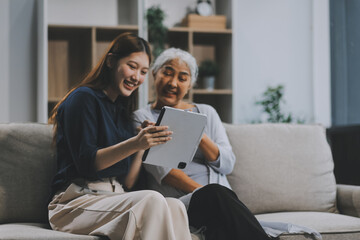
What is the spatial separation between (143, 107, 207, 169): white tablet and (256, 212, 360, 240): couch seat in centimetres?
51

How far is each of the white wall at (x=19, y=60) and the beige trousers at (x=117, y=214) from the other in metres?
2.15

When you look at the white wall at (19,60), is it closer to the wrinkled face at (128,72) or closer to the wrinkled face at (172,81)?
the wrinkled face at (172,81)

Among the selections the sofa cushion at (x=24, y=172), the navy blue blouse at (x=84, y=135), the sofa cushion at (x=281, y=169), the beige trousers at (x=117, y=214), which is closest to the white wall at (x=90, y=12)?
the sofa cushion at (x=281, y=169)

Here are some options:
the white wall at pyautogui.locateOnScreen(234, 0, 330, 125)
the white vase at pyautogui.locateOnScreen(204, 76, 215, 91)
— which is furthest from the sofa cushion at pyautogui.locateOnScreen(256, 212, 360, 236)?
the white wall at pyautogui.locateOnScreen(234, 0, 330, 125)

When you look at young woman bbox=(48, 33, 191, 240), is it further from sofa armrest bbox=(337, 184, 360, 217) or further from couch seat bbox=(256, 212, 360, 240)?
sofa armrest bbox=(337, 184, 360, 217)

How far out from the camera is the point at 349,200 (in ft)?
7.86

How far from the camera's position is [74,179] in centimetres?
186

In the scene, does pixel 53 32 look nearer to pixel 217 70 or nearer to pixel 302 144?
pixel 217 70

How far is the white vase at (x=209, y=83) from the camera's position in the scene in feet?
13.3

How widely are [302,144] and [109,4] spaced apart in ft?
7.56

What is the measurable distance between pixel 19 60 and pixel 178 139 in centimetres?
239

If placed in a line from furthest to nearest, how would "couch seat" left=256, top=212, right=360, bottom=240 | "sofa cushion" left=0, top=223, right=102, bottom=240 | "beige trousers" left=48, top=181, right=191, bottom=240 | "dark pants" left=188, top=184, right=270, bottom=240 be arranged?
"couch seat" left=256, top=212, right=360, bottom=240 → "dark pants" left=188, top=184, right=270, bottom=240 → "sofa cushion" left=0, top=223, right=102, bottom=240 → "beige trousers" left=48, top=181, right=191, bottom=240

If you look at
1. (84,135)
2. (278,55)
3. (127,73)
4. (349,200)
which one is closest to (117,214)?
(84,135)

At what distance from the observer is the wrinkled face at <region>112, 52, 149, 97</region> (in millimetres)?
2008
